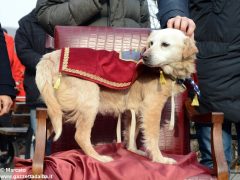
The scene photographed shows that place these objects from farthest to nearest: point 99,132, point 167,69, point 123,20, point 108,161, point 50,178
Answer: point 123,20
point 99,132
point 167,69
point 108,161
point 50,178

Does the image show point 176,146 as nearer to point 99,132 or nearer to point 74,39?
point 99,132

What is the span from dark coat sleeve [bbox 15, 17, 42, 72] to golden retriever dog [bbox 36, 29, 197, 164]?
74.2 inches

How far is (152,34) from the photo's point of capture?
329cm

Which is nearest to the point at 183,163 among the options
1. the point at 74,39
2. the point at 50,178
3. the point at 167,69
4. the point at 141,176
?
the point at 141,176

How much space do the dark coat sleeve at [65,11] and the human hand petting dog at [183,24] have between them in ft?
2.22

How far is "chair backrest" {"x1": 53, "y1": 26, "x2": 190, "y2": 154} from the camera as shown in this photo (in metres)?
3.45

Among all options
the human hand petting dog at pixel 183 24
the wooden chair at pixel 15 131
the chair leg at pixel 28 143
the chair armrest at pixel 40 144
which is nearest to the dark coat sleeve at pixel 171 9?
the human hand petting dog at pixel 183 24

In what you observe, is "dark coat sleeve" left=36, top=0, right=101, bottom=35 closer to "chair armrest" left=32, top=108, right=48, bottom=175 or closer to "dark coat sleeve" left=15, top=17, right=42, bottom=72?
"chair armrest" left=32, top=108, right=48, bottom=175

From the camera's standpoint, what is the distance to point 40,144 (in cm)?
274

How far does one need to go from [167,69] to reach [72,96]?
59 centimetres

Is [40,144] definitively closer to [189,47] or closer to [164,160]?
[164,160]

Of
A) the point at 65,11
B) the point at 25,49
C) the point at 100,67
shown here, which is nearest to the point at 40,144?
the point at 100,67

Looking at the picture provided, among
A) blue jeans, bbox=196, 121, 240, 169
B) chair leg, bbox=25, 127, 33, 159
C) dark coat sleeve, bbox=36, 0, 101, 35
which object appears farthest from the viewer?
chair leg, bbox=25, 127, 33, 159

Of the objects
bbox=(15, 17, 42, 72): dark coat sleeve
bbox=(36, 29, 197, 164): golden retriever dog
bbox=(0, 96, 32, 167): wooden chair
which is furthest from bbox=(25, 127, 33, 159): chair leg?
bbox=(36, 29, 197, 164): golden retriever dog
